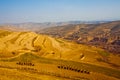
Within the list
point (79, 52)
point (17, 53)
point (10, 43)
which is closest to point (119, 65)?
point (79, 52)

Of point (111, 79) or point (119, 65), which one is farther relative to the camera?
point (119, 65)

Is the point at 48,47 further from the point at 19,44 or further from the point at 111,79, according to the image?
the point at 111,79

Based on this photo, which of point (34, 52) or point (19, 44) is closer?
point (34, 52)

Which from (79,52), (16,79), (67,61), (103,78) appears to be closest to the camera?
(16,79)

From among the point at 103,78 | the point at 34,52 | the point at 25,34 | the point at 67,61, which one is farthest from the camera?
the point at 25,34

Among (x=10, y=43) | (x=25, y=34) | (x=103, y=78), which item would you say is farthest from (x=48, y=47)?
(x=103, y=78)

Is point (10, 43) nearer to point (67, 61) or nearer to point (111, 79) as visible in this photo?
point (67, 61)

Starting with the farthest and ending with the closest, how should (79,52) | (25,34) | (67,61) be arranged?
(25,34) < (79,52) < (67,61)

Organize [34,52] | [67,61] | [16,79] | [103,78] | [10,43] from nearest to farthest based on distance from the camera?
1. [16,79]
2. [103,78]
3. [67,61]
4. [34,52]
5. [10,43]

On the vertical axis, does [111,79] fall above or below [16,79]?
below
